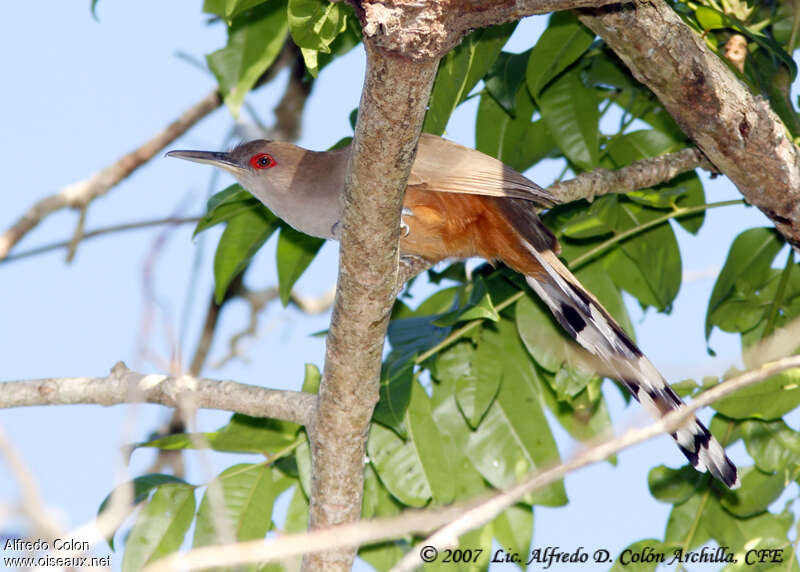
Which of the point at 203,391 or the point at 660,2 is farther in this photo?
the point at 203,391

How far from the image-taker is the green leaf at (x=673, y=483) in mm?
Result: 3555

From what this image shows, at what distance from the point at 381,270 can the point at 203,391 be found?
0.95m

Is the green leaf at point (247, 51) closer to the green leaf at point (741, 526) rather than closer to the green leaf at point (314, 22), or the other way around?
the green leaf at point (314, 22)

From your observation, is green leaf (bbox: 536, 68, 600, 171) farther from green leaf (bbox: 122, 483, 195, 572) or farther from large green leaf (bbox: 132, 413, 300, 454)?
green leaf (bbox: 122, 483, 195, 572)

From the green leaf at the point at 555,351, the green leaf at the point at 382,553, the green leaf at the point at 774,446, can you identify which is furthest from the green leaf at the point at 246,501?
the green leaf at the point at 774,446

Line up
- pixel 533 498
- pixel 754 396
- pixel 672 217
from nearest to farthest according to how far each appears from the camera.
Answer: pixel 754 396
pixel 533 498
pixel 672 217

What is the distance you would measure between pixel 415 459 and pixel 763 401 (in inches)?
49.1

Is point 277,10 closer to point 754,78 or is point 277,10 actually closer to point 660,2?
point 660,2

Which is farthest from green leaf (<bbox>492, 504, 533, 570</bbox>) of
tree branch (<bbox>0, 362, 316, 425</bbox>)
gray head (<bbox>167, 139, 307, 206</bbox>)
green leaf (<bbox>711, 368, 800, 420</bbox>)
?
gray head (<bbox>167, 139, 307, 206</bbox>)

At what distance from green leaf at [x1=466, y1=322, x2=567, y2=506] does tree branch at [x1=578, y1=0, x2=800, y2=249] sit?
114 centimetres

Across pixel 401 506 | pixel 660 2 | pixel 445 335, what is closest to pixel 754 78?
pixel 660 2

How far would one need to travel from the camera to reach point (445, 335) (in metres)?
3.46

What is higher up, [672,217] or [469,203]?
[469,203]

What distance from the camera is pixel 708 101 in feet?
9.33
